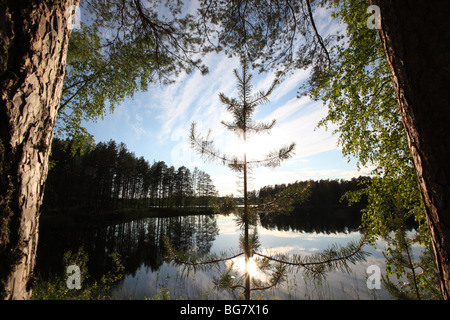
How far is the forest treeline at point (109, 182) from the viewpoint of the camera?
29609mm

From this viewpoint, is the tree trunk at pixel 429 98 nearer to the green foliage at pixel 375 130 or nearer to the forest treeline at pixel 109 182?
the green foliage at pixel 375 130

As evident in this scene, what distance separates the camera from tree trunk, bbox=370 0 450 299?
86 centimetres

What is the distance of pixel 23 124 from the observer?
3.00 feet

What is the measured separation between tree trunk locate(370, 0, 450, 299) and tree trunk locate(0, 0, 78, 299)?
7.33ft

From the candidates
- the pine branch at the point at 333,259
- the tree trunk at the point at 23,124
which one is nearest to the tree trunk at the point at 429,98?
the pine branch at the point at 333,259

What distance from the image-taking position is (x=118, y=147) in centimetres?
3725

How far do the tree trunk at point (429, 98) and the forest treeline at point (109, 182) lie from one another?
23.0 metres

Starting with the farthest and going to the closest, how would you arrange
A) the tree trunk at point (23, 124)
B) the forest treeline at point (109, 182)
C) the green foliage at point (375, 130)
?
the forest treeline at point (109, 182) → the green foliage at point (375, 130) → the tree trunk at point (23, 124)

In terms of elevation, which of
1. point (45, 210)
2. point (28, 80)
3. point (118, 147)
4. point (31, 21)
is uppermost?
point (118, 147)
